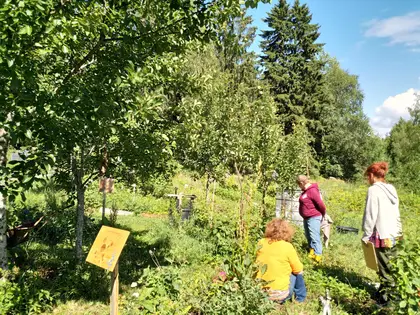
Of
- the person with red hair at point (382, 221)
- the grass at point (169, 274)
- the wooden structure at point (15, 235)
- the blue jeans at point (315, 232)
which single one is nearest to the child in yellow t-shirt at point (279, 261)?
the grass at point (169, 274)

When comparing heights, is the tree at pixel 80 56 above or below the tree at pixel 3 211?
above

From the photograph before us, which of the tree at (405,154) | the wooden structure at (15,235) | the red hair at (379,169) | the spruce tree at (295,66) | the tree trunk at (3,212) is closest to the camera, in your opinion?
the tree trunk at (3,212)

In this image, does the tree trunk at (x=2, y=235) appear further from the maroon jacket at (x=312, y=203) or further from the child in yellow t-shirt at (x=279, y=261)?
the maroon jacket at (x=312, y=203)

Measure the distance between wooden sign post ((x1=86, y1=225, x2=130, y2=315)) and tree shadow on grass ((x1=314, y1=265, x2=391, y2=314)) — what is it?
2640mm

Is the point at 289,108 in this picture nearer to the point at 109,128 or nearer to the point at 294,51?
the point at 294,51

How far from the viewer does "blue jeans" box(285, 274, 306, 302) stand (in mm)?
4155

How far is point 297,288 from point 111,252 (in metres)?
2.48

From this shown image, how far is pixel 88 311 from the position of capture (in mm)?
3977

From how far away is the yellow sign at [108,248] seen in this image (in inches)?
123

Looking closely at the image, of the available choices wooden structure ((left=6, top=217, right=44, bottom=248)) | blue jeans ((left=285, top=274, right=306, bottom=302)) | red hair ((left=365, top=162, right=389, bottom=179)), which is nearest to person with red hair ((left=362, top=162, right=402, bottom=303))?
red hair ((left=365, top=162, right=389, bottom=179))

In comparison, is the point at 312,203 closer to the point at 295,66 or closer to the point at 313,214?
the point at 313,214

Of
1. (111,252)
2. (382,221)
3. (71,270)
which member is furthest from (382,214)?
(71,270)

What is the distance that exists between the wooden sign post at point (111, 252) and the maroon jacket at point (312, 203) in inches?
150

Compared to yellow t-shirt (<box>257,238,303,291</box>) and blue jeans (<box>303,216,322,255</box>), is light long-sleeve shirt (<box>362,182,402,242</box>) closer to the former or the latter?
yellow t-shirt (<box>257,238,303,291</box>)
